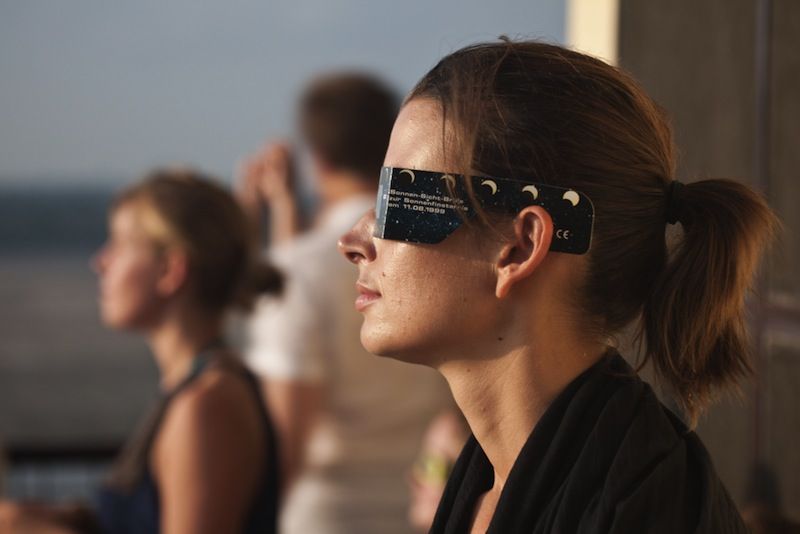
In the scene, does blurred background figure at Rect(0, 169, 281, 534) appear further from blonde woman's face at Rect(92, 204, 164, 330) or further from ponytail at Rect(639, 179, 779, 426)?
ponytail at Rect(639, 179, 779, 426)

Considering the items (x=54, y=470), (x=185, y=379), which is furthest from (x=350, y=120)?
(x=54, y=470)

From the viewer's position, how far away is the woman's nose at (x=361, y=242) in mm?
1546

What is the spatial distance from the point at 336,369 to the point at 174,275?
55 cm

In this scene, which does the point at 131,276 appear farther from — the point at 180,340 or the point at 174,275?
the point at 180,340

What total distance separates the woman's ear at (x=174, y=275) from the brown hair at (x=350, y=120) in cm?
60

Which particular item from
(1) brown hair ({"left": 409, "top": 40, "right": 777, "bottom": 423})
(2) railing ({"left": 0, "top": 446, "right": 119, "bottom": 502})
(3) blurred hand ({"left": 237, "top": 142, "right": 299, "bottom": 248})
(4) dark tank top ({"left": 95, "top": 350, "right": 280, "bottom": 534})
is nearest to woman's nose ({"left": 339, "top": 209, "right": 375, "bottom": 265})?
(1) brown hair ({"left": 409, "top": 40, "right": 777, "bottom": 423})

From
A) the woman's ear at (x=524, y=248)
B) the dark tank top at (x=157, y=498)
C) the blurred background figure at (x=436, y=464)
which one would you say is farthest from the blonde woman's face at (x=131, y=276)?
the woman's ear at (x=524, y=248)

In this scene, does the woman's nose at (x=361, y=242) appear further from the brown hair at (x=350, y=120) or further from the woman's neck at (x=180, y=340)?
the brown hair at (x=350, y=120)

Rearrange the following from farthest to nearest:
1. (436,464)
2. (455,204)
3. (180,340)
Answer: (180,340) → (436,464) → (455,204)

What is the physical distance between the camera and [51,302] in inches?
Answer: 1666

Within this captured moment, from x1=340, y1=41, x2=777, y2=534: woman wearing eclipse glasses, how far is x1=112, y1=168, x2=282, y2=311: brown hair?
5.76 feet

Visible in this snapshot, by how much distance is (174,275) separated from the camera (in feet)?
10.7

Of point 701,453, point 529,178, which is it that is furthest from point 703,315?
point 529,178

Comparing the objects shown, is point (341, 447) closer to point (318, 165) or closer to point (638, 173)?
point (318, 165)
